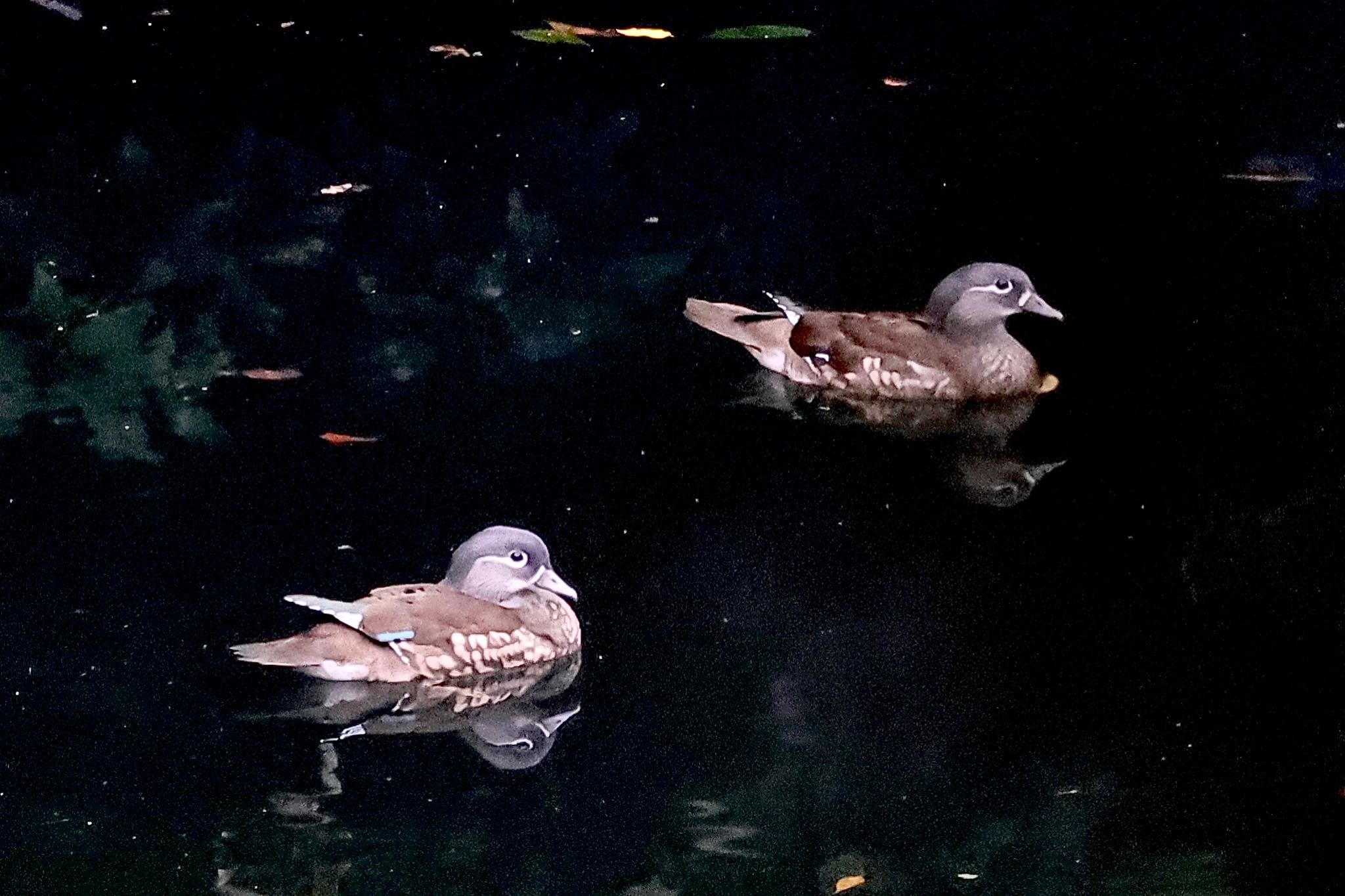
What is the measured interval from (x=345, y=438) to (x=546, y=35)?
69cm

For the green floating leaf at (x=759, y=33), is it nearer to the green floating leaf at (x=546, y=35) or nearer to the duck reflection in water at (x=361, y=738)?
the green floating leaf at (x=546, y=35)

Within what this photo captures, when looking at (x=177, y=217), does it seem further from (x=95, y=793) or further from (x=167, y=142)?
(x=95, y=793)

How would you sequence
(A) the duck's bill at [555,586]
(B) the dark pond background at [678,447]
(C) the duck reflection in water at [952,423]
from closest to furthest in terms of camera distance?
1. (B) the dark pond background at [678,447]
2. (A) the duck's bill at [555,586]
3. (C) the duck reflection in water at [952,423]

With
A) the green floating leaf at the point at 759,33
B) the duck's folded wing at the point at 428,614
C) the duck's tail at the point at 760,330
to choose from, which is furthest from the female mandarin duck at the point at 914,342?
the duck's folded wing at the point at 428,614

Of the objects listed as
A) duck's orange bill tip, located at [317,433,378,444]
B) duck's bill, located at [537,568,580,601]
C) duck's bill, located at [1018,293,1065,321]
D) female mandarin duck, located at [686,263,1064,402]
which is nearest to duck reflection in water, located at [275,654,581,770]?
duck's bill, located at [537,568,580,601]

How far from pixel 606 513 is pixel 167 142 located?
2.81 ft

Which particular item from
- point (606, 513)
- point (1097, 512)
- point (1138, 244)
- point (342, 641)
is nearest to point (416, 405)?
point (606, 513)

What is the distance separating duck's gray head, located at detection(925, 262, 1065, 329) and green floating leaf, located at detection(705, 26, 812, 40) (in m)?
0.43

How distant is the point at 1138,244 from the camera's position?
2594 millimetres

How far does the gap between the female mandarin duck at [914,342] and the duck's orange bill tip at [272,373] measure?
22.8 inches

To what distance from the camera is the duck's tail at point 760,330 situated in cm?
251

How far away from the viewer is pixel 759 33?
8.54 feet

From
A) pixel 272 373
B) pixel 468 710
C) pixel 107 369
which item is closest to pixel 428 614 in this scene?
pixel 468 710

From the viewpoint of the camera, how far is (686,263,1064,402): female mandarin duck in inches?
98.4
